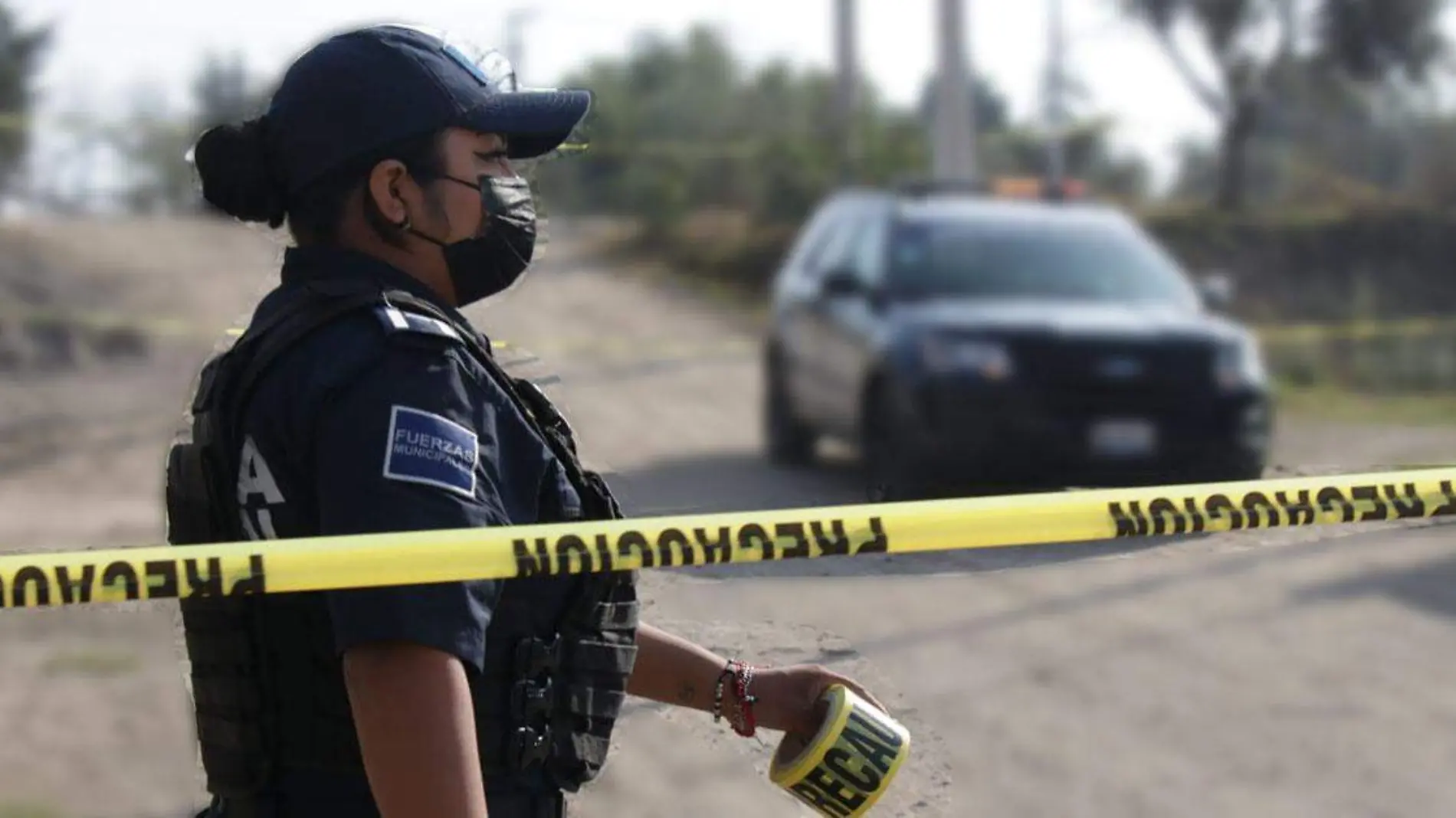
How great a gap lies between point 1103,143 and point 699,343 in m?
13.8

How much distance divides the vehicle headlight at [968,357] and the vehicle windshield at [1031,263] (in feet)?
2.49

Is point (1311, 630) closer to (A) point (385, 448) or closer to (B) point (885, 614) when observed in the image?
(B) point (885, 614)

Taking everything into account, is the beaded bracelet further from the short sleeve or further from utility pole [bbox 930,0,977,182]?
utility pole [bbox 930,0,977,182]

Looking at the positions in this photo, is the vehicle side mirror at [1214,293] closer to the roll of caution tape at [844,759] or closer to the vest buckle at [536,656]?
the roll of caution tape at [844,759]

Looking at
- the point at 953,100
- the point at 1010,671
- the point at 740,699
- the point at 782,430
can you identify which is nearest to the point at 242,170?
the point at 740,699

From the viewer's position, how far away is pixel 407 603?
1.81m

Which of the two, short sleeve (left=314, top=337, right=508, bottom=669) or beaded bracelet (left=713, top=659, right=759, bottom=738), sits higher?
short sleeve (left=314, top=337, right=508, bottom=669)

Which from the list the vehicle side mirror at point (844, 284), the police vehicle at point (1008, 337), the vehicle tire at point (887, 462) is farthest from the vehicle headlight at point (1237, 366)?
the vehicle side mirror at point (844, 284)

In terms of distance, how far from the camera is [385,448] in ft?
5.90

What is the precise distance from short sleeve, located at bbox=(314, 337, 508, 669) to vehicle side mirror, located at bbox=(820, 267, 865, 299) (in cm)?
919

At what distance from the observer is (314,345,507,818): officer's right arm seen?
5.86ft

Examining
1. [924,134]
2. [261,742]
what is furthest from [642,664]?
[924,134]

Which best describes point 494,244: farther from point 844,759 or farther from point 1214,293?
point 1214,293

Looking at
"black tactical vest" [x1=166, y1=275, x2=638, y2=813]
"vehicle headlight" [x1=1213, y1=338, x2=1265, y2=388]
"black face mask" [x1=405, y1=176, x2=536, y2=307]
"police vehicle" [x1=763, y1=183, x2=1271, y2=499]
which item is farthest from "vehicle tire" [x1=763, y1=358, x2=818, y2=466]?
"black tactical vest" [x1=166, y1=275, x2=638, y2=813]
